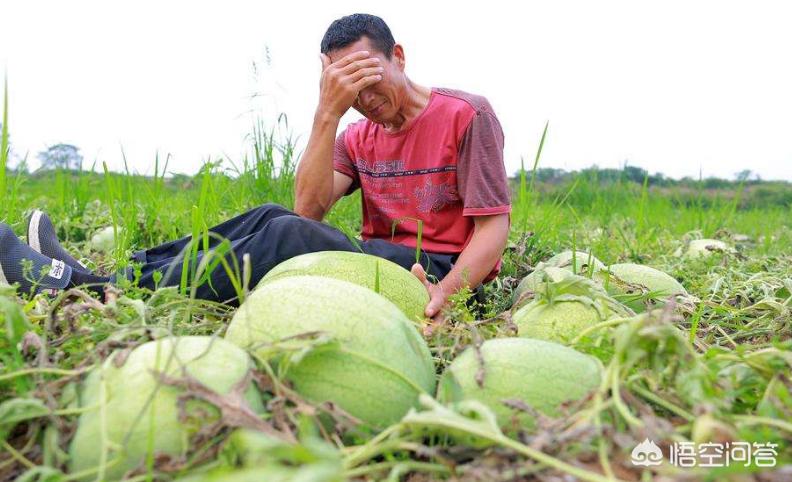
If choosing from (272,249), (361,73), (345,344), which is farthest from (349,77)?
(345,344)

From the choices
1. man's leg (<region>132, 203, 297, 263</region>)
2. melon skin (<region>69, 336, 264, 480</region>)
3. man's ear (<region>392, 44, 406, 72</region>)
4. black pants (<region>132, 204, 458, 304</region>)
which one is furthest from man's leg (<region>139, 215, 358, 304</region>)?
melon skin (<region>69, 336, 264, 480</region>)

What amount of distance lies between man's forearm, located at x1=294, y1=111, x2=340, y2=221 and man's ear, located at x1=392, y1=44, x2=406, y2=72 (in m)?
0.46

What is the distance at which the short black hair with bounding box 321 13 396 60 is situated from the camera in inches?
121

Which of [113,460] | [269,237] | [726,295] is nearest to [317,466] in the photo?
[113,460]

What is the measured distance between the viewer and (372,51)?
3062mm

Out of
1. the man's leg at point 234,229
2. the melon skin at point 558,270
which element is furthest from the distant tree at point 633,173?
the man's leg at point 234,229

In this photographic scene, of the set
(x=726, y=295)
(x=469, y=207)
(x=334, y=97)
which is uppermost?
(x=334, y=97)

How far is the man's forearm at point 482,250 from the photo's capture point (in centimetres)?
291

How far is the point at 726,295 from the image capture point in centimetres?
280

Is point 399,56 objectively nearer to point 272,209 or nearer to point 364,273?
point 272,209

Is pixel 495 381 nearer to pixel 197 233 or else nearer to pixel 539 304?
pixel 539 304

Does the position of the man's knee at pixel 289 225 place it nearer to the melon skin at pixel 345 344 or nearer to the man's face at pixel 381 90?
the man's face at pixel 381 90

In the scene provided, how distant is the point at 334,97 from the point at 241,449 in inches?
82.9

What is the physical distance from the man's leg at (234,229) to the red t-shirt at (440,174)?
1.62 feet
